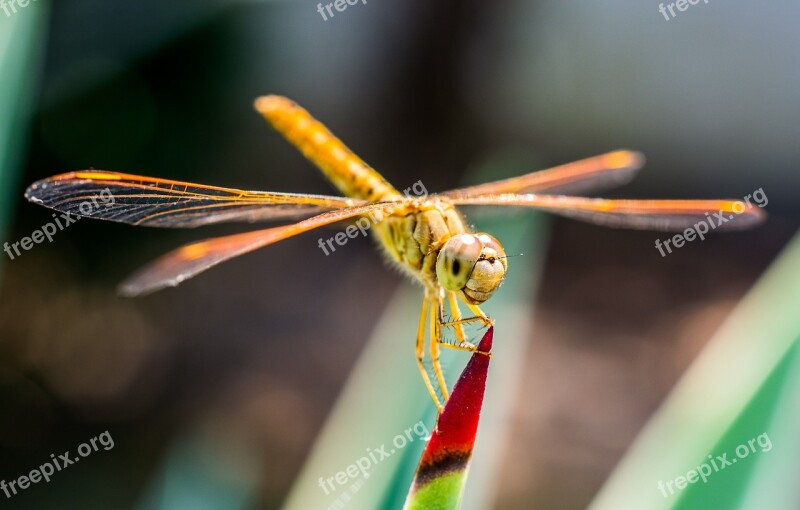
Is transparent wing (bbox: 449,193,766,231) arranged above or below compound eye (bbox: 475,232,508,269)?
below

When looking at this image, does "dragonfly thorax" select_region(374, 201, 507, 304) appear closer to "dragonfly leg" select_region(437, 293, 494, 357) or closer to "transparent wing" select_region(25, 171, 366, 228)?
"dragonfly leg" select_region(437, 293, 494, 357)

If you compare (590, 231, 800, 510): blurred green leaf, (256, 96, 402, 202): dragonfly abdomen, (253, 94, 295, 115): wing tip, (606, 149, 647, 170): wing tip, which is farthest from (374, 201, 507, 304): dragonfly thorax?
(606, 149, 647, 170): wing tip

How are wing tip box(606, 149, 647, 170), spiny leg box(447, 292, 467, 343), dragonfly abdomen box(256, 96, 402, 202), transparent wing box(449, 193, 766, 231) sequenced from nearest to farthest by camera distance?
spiny leg box(447, 292, 467, 343), transparent wing box(449, 193, 766, 231), dragonfly abdomen box(256, 96, 402, 202), wing tip box(606, 149, 647, 170)

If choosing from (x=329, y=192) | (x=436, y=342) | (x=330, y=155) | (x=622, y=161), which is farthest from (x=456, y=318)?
(x=329, y=192)

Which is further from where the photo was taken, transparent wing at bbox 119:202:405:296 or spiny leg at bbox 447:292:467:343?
spiny leg at bbox 447:292:467:343

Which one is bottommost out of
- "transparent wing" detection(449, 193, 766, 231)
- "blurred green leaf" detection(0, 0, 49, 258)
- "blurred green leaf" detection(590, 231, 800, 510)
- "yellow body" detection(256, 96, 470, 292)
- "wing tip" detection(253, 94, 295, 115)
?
"blurred green leaf" detection(590, 231, 800, 510)

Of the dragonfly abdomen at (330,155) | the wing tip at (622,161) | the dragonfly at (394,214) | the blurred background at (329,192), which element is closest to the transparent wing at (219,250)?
the dragonfly at (394,214)

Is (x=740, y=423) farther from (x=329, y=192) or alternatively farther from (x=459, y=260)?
(x=329, y=192)

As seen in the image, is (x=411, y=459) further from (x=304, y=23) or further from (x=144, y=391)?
(x=304, y=23)
